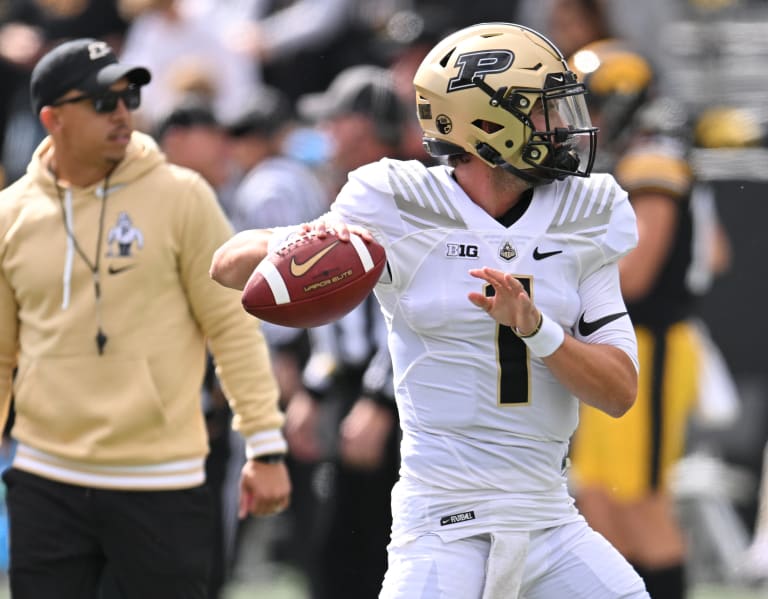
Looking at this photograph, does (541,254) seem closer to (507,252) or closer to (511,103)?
(507,252)

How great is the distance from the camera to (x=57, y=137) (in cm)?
527

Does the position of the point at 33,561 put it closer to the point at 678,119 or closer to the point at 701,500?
the point at 678,119

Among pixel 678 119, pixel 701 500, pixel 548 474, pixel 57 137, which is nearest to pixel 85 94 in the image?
pixel 57 137

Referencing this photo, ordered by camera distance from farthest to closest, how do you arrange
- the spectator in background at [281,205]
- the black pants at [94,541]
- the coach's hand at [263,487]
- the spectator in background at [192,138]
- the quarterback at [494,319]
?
the spectator in background at [281,205]
the spectator in background at [192,138]
the coach's hand at [263,487]
the black pants at [94,541]
the quarterback at [494,319]

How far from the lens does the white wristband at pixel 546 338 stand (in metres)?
3.98

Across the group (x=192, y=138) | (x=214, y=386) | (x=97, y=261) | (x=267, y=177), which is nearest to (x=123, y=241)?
(x=97, y=261)

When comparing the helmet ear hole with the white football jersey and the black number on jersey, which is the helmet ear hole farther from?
the black number on jersey

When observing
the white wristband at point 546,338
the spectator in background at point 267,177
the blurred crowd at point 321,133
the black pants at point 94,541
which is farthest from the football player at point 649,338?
the white wristband at point 546,338

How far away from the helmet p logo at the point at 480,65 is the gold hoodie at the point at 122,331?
121cm

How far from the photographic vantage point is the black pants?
5.04 meters

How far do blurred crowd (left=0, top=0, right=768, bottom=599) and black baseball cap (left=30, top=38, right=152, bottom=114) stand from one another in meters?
1.90

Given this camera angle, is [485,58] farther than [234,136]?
No

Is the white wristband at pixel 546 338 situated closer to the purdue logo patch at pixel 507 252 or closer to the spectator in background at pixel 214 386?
the purdue logo patch at pixel 507 252

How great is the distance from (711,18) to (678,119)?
2.36 m
